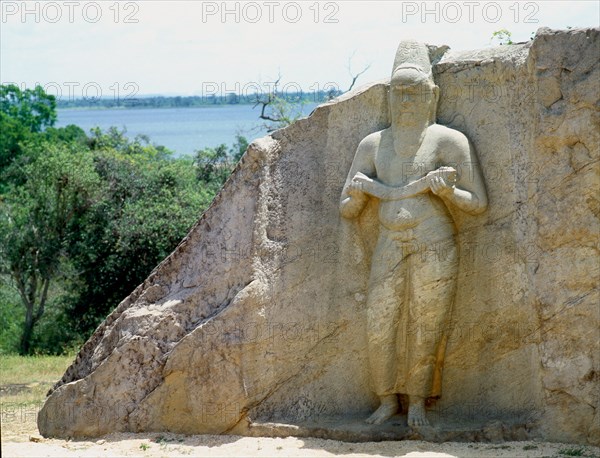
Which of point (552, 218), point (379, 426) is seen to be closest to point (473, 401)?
point (379, 426)

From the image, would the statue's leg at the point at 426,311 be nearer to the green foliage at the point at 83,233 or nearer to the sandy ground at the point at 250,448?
the sandy ground at the point at 250,448

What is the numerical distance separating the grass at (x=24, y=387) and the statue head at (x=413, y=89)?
4.16m

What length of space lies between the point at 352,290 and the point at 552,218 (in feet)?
5.70

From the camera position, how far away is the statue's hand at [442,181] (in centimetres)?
867

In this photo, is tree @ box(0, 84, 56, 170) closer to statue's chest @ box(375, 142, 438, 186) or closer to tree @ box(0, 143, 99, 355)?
tree @ box(0, 143, 99, 355)

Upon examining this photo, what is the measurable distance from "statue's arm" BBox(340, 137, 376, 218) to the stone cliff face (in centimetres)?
15

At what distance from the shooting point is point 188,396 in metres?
9.35

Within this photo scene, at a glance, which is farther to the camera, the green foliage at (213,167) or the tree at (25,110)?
the tree at (25,110)

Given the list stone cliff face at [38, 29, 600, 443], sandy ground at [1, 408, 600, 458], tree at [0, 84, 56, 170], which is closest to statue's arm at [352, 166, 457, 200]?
stone cliff face at [38, 29, 600, 443]

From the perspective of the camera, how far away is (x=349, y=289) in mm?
9281

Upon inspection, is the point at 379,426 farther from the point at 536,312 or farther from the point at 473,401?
the point at 536,312

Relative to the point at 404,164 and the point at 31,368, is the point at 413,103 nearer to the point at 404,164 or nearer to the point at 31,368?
the point at 404,164

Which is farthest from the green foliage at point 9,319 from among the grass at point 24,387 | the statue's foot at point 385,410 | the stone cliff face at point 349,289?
the statue's foot at point 385,410

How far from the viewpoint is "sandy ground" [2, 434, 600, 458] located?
841 cm
